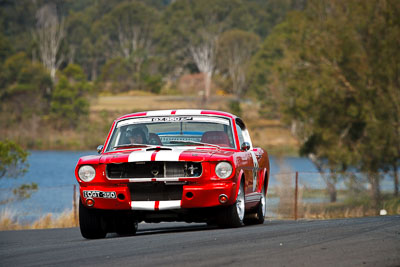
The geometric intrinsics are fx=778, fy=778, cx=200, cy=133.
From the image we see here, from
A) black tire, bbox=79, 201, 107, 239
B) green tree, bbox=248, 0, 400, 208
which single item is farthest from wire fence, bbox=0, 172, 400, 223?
black tire, bbox=79, 201, 107, 239

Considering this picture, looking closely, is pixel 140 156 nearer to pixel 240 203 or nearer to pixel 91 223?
pixel 91 223

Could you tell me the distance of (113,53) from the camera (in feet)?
339

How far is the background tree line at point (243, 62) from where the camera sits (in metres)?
32.5

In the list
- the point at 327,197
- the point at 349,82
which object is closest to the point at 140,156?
the point at 327,197

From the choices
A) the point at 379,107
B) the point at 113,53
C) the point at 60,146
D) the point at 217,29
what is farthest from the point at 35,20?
the point at 379,107

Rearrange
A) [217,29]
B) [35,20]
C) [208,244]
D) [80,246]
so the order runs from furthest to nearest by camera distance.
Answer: [35,20]
[217,29]
[80,246]
[208,244]

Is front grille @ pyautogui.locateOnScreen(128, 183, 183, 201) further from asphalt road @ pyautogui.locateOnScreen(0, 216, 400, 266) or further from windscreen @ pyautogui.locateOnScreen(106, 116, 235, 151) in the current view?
windscreen @ pyautogui.locateOnScreen(106, 116, 235, 151)

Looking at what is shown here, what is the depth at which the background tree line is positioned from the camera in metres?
32.5

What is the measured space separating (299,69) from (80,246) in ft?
99.9

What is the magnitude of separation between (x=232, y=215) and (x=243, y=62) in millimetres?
76951

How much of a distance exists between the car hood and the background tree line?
12500 mm

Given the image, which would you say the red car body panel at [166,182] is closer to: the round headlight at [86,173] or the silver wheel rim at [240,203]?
the round headlight at [86,173]

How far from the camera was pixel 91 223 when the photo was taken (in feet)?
32.9

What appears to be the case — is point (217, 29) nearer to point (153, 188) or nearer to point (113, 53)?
point (113, 53)
